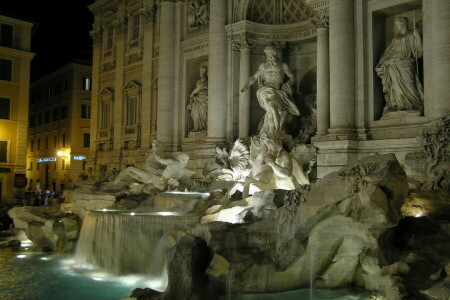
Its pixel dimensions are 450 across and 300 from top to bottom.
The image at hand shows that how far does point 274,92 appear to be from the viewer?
16375 mm

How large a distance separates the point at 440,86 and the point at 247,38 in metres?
7.98

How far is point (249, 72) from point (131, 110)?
864 centimetres

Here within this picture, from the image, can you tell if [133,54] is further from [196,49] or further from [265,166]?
[265,166]

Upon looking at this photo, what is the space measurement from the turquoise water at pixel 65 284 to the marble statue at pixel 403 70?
664cm

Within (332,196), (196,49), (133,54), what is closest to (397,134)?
(332,196)

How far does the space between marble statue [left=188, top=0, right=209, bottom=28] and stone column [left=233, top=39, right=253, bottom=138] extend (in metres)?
2.77

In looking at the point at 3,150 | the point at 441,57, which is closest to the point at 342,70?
the point at 441,57

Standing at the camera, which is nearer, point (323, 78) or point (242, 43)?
point (323, 78)

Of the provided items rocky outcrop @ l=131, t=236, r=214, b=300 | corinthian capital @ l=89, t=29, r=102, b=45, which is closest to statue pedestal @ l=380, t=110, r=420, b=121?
Answer: rocky outcrop @ l=131, t=236, r=214, b=300

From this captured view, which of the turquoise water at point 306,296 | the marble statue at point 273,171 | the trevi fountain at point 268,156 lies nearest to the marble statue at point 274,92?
the trevi fountain at point 268,156

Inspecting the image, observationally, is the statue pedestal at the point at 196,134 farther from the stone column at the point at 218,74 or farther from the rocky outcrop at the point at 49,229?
the rocky outcrop at the point at 49,229

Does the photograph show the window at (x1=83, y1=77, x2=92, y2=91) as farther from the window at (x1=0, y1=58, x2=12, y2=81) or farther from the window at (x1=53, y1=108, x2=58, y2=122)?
the window at (x1=0, y1=58, x2=12, y2=81)

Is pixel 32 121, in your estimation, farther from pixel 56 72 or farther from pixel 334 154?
pixel 334 154

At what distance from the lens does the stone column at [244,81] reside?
59.4 feet
